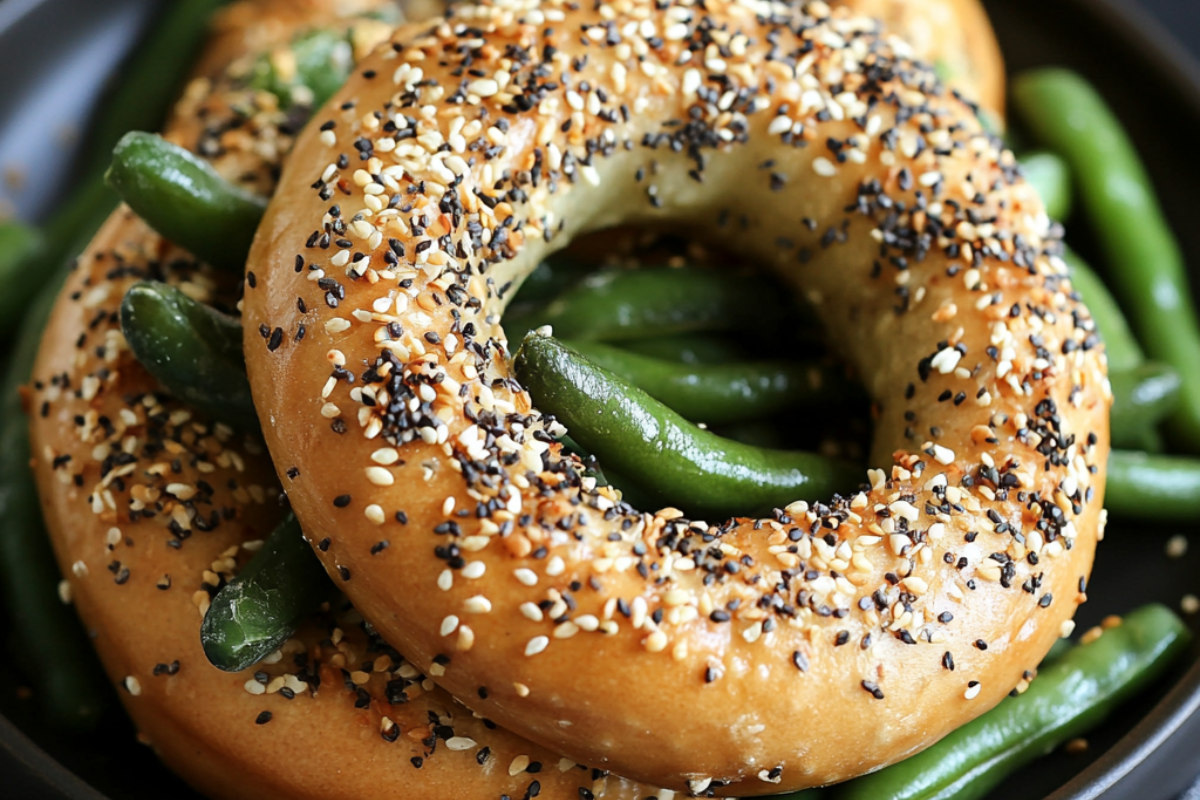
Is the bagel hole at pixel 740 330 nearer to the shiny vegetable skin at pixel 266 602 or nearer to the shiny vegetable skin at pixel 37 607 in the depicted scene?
the shiny vegetable skin at pixel 266 602

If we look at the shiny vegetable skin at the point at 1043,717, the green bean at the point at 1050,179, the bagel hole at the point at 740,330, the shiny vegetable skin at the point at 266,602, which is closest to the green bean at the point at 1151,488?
the shiny vegetable skin at the point at 1043,717

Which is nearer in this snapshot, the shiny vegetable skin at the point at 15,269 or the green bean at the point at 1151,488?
the green bean at the point at 1151,488

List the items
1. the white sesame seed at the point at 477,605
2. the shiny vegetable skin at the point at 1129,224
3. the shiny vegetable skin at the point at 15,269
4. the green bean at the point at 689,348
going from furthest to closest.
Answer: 1. the shiny vegetable skin at the point at 1129,224
2. the shiny vegetable skin at the point at 15,269
3. the green bean at the point at 689,348
4. the white sesame seed at the point at 477,605

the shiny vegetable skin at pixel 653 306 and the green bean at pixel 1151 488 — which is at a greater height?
the shiny vegetable skin at pixel 653 306

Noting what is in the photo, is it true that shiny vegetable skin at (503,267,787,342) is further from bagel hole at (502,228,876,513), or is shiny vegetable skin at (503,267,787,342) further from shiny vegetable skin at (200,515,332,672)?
shiny vegetable skin at (200,515,332,672)

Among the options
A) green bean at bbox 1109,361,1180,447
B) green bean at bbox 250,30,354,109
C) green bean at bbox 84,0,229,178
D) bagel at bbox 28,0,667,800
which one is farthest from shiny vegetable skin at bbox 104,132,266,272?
green bean at bbox 1109,361,1180,447

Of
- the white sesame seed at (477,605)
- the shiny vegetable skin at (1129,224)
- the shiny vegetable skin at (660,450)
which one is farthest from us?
the shiny vegetable skin at (1129,224)

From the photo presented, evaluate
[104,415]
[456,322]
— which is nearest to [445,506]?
[456,322]

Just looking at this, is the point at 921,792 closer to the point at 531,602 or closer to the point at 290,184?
the point at 531,602
